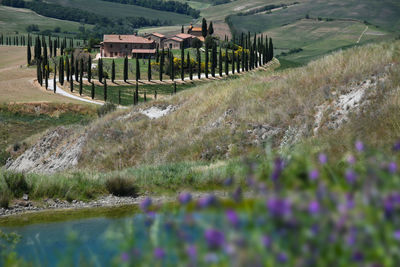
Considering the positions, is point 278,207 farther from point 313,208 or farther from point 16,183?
point 16,183

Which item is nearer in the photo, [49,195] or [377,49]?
[49,195]

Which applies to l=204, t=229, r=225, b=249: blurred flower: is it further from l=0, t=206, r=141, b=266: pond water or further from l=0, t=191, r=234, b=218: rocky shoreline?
l=0, t=191, r=234, b=218: rocky shoreline

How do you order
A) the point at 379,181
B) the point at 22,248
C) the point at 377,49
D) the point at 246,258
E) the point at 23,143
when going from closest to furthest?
the point at 246,258 → the point at 379,181 → the point at 22,248 → the point at 377,49 → the point at 23,143

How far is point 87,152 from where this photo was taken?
89.5 feet

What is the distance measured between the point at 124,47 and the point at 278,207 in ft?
537

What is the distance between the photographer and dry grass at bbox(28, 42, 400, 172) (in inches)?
859

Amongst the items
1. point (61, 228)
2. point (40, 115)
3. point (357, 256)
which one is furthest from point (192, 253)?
point (40, 115)

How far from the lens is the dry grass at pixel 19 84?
308 ft

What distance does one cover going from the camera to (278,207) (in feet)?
10.9

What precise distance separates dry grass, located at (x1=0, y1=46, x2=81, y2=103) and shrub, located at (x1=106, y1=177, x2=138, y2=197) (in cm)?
7856

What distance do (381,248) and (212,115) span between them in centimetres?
2192

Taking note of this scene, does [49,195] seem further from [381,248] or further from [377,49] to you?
[377,49]

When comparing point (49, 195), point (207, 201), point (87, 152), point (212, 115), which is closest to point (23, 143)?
point (87, 152)

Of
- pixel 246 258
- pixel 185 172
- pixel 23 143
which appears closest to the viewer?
Result: pixel 246 258
